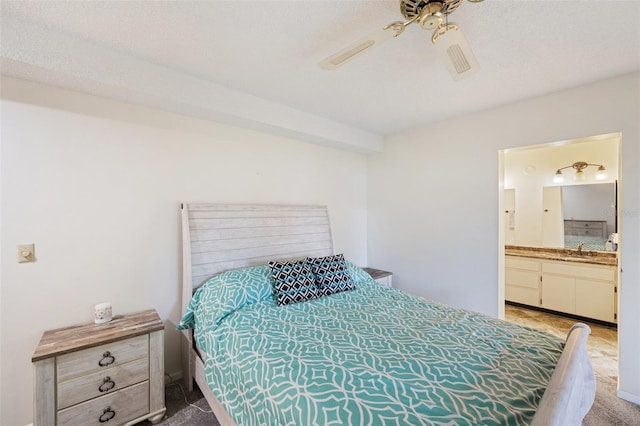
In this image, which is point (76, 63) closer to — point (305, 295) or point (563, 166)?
point (305, 295)

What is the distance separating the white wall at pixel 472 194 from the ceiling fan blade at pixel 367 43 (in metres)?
2.00

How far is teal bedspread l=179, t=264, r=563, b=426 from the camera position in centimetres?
104

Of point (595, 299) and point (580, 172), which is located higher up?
point (580, 172)

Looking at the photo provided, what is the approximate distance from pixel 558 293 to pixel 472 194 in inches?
84.4

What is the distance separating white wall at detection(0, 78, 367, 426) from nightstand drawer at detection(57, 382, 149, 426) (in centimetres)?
47

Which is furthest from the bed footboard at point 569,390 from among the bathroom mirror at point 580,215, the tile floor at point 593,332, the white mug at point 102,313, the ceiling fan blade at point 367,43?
the bathroom mirror at point 580,215

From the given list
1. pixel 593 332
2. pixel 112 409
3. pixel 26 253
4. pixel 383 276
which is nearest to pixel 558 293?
pixel 593 332

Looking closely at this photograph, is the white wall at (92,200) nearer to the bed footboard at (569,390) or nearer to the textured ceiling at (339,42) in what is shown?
the textured ceiling at (339,42)

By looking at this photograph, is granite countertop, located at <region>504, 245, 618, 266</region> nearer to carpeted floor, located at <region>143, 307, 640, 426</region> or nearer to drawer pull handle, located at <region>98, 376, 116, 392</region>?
carpeted floor, located at <region>143, 307, 640, 426</region>

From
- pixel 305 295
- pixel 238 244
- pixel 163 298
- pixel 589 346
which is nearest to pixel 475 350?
pixel 305 295

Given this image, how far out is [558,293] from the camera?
3643mm

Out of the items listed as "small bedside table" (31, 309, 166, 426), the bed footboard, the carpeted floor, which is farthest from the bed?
"small bedside table" (31, 309, 166, 426)

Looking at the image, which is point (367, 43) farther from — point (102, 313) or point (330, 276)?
point (102, 313)

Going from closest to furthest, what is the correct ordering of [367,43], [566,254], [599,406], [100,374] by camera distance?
[367,43] < [100,374] < [599,406] < [566,254]
